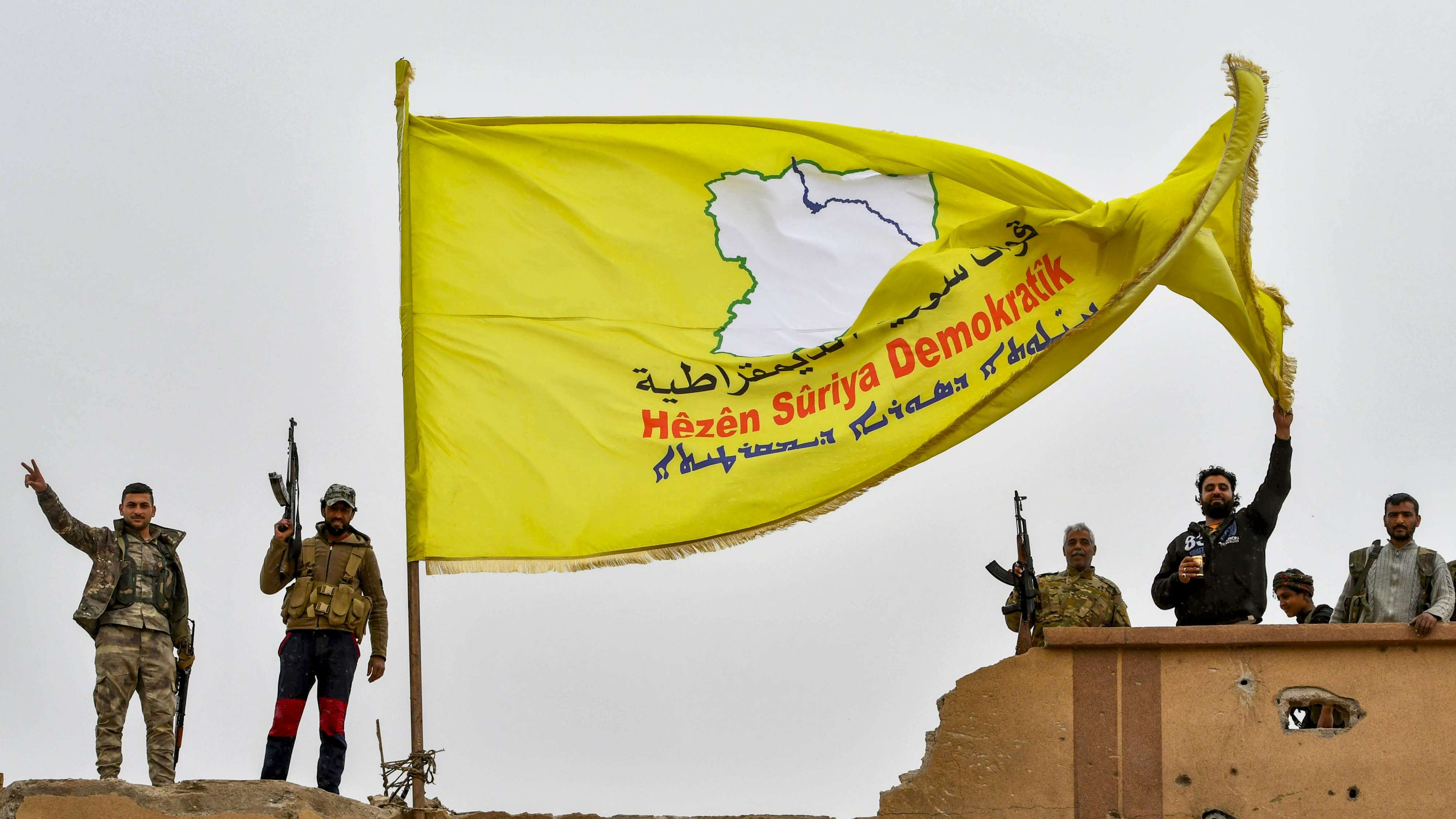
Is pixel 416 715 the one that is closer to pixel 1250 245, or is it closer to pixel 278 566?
pixel 278 566

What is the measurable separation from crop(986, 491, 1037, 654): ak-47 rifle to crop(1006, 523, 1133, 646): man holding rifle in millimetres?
15

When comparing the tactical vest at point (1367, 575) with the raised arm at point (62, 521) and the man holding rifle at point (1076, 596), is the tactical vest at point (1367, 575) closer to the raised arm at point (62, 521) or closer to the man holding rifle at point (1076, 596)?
the man holding rifle at point (1076, 596)

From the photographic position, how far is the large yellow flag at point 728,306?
10.4m

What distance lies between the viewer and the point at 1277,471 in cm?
1048

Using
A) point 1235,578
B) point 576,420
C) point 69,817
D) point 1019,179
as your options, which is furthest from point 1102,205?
point 69,817

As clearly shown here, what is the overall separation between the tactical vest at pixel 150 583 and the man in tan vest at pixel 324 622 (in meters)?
0.49

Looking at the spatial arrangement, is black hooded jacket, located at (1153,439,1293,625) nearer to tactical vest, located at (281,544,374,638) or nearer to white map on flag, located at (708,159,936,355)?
white map on flag, located at (708,159,936,355)

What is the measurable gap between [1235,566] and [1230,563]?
31 mm

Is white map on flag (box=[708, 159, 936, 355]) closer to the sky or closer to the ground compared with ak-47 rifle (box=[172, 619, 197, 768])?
closer to the sky

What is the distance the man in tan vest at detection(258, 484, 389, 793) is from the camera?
1035cm

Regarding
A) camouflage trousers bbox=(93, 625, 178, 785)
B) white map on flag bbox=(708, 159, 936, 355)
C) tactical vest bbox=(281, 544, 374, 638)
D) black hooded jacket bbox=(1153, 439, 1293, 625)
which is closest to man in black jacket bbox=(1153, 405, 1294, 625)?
black hooded jacket bbox=(1153, 439, 1293, 625)

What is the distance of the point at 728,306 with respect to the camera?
35.9 ft

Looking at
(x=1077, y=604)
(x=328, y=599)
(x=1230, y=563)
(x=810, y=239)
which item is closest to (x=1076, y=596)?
(x=1077, y=604)

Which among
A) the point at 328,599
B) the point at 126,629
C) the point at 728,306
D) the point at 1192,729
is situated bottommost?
the point at 1192,729
